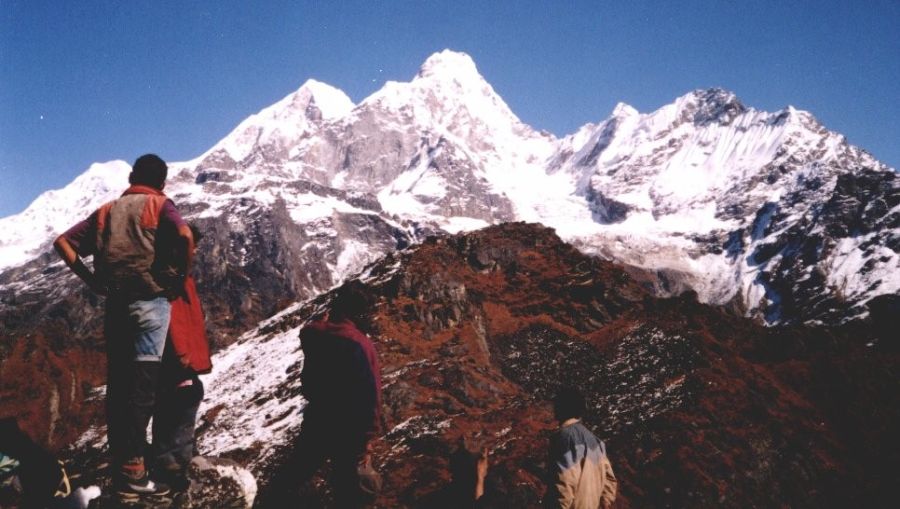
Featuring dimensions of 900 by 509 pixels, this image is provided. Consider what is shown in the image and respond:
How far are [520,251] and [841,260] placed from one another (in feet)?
492

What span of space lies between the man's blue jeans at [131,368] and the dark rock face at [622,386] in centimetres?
553

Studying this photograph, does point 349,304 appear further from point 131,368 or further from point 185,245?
point 131,368

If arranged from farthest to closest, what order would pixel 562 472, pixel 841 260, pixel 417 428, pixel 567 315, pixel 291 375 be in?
1. pixel 841 260
2. pixel 567 315
3. pixel 291 375
4. pixel 417 428
5. pixel 562 472

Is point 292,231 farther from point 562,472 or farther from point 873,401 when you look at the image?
point 562,472

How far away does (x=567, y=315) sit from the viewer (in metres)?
33.8

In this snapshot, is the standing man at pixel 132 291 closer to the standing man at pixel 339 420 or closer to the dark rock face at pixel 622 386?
the standing man at pixel 339 420

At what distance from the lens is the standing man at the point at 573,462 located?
6.48 metres

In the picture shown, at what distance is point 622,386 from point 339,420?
2162 centimetres

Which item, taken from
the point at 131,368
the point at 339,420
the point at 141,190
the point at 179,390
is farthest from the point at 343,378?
the point at 141,190

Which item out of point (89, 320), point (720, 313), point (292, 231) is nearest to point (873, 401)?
point (720, 313)

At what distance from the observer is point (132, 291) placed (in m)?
5.12

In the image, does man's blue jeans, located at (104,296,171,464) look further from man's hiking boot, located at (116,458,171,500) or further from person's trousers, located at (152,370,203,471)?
person's trousers, located at (152,370,203,471)

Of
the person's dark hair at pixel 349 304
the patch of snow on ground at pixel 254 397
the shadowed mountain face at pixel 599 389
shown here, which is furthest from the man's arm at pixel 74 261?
the patch of snow on ground at pixel 254 397

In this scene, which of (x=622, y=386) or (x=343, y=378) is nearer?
(x=343, y=378)
